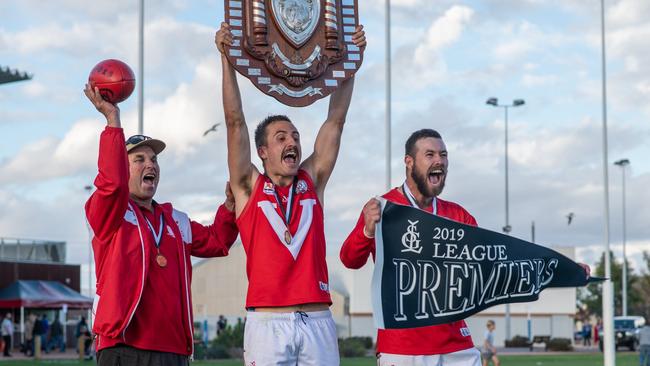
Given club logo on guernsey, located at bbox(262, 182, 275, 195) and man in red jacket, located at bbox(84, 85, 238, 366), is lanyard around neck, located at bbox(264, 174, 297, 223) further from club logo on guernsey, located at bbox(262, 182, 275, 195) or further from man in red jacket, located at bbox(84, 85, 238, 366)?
man in red jacket, located at bbox(84, 85, 238, 366)

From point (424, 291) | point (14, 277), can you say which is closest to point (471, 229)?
point (424, 291)

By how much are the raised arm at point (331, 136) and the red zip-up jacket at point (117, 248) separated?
1.11 meters

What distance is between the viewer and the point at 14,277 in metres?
59.5

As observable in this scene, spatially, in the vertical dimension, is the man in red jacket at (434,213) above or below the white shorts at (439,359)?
above

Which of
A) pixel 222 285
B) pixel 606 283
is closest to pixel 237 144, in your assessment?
pixel 606 283

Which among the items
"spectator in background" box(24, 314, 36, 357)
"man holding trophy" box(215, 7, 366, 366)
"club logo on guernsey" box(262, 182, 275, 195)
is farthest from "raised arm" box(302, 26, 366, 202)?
"spectator in background" box(24, 314, 36, 357)

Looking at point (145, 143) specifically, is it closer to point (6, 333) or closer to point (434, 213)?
point (434, 213)

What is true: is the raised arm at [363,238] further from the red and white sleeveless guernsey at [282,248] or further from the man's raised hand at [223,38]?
the man's raised hand at [223,38]

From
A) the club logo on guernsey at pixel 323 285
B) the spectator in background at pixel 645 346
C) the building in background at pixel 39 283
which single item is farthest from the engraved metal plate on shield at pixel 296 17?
the building in background at pixel 39 283

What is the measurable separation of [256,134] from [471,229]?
5.61 ft

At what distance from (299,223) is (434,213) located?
1367mm

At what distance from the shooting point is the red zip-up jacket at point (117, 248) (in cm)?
761

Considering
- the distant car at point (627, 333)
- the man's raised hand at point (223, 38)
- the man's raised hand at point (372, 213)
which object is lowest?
the distant car at point (627, 333)

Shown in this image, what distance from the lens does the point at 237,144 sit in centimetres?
825
